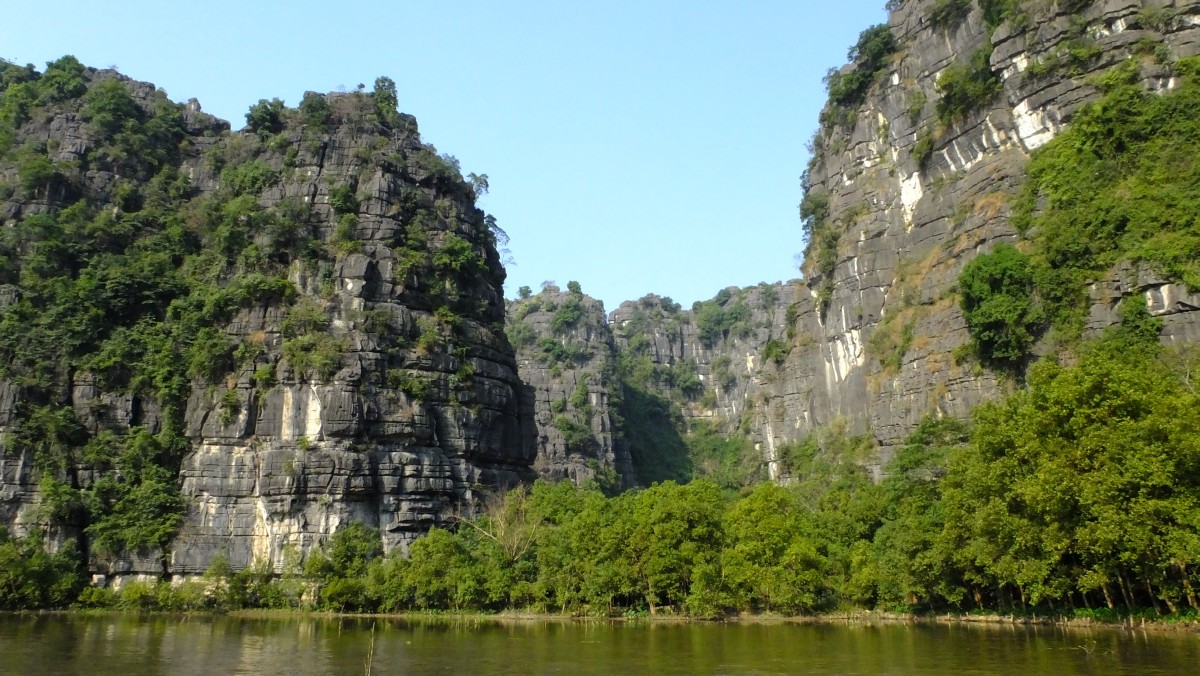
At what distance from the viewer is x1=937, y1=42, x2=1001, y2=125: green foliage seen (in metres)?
48.7

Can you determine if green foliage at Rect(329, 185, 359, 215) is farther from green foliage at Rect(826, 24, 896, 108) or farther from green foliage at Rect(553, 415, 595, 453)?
green foliage at Rect(553, 415, 595, 453)

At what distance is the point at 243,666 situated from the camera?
22.7 m

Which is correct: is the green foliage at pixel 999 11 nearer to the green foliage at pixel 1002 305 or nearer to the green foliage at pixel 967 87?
the green foliage at pixel 967 87

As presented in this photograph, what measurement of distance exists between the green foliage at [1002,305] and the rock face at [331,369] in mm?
30359

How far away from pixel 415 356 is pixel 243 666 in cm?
3407

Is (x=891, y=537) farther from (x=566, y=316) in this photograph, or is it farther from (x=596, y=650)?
(x=566, y=316)

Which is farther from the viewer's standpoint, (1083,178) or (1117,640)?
(1083,178)

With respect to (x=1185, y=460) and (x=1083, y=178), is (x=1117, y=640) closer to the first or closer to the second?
(x=1185, y=460)

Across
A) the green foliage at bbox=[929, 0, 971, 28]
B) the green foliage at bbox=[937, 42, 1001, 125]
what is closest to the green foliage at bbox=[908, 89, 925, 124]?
the green foliage at bbox=[937, 42, 1001, 125]

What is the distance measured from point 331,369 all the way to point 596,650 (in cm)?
3215

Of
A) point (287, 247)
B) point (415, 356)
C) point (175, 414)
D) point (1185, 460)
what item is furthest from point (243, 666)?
point (287, 247)

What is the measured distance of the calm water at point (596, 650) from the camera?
67.8ft

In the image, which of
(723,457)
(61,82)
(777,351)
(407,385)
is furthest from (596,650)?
(723,457)

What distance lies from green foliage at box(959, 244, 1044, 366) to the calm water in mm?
15573
